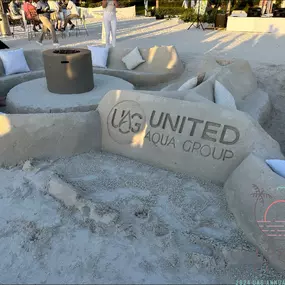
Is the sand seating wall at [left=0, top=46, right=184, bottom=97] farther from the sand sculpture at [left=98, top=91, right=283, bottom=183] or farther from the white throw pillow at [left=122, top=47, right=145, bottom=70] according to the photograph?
the sand sculpture at [left=98, top=91, right=283, bottom=183]

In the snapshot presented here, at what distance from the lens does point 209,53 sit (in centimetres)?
824

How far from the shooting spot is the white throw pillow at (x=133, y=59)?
6934mm

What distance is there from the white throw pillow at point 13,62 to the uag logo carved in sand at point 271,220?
590 cm

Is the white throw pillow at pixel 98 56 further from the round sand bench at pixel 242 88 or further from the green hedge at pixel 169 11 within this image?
the green hedge at pixel 169 11

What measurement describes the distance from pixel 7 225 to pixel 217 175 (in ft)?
7.39

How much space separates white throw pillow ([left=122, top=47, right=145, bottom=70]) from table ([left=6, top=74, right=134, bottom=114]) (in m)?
1.36

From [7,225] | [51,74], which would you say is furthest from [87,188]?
[51,74]

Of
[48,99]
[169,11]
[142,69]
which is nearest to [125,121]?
[48,99]

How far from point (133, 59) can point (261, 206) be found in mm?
5109

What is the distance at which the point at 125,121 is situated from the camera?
12.9 ft

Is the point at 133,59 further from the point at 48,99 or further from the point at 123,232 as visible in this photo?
the point at 123,232

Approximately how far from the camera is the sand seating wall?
6.54 m

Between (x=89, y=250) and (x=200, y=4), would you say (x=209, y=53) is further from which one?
(x=89, y=250)

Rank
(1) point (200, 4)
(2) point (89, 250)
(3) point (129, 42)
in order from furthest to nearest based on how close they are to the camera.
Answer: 1. (1) point (200, 4)
2. (3) point (129, 42)
3. (2) point (89, 250)
